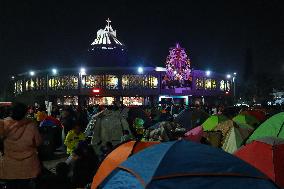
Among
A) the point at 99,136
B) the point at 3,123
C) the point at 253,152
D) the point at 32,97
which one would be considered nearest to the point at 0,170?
the point at 3,123

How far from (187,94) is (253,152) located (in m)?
66.2

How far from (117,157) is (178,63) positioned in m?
58.5

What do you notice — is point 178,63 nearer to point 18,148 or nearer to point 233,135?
point 233,135

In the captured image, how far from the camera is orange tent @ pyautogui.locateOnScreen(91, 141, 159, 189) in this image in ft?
25.5

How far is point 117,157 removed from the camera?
8.01 meters

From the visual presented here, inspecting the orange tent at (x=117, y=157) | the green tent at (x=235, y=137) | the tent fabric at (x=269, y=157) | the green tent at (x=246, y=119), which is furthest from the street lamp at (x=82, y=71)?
the tent fabric at (x=269, y=157)

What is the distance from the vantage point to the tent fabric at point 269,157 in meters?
7.63

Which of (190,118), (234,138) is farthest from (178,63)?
(234,138)

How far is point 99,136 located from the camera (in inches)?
640

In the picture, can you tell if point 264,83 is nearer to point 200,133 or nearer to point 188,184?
point 200,133

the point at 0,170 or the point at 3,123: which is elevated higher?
the point at 3,123

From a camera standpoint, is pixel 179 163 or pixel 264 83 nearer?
pixel 179 163

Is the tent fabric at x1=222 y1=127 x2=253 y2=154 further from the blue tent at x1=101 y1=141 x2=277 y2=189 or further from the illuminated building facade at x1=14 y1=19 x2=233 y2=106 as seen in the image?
the illuminated building facade at x1=14 y1=19 x2=233 y2=106

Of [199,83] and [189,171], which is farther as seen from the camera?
[199,83]
